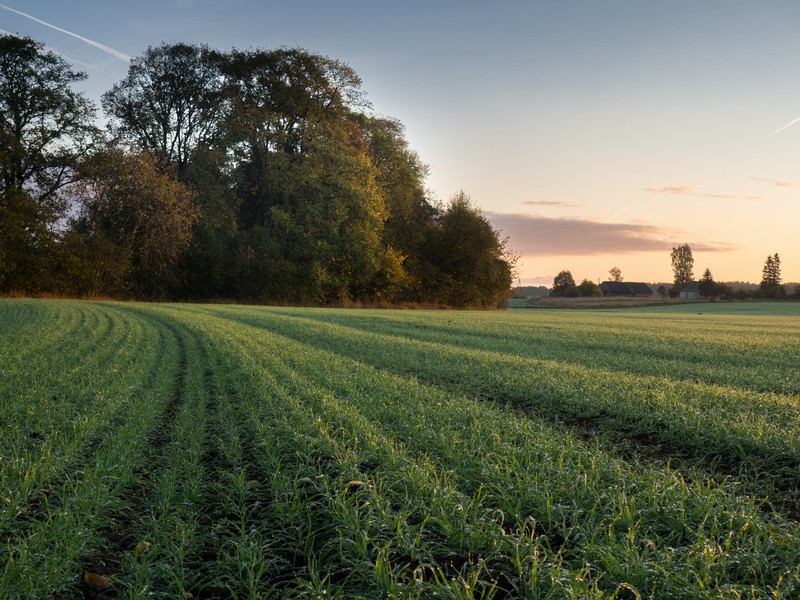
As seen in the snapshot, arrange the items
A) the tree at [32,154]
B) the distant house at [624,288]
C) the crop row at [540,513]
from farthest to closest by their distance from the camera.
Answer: the distant house at [624,288] → the tree at [32,154] → the crop row at [540,513]

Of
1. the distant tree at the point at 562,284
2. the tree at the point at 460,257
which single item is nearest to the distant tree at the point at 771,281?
the distant tree at the point at 562,284

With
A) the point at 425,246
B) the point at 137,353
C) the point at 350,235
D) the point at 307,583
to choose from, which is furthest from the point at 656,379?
the point at 425,246

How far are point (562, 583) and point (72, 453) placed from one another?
192 inches

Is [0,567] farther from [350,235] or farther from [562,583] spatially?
[350,235]

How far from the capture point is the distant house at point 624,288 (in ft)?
452

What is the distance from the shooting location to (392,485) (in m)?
4.39

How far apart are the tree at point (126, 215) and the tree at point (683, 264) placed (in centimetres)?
12810

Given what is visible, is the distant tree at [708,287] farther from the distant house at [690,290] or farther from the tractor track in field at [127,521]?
the tractor track in field at [127,521]

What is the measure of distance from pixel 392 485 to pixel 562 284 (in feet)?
394

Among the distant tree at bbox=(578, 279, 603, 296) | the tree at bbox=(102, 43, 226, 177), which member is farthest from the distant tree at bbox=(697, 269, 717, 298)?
the tree at bbox=(102, 43, 226, 177)

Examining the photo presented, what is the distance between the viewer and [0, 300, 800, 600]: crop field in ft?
10.6

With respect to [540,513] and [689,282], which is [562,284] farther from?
[540,513]

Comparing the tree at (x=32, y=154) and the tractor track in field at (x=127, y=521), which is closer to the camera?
the tractor track in field at (x=127, y=521)

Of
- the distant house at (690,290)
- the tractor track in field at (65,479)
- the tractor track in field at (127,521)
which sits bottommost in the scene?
the tractor track in field at (127,521)
